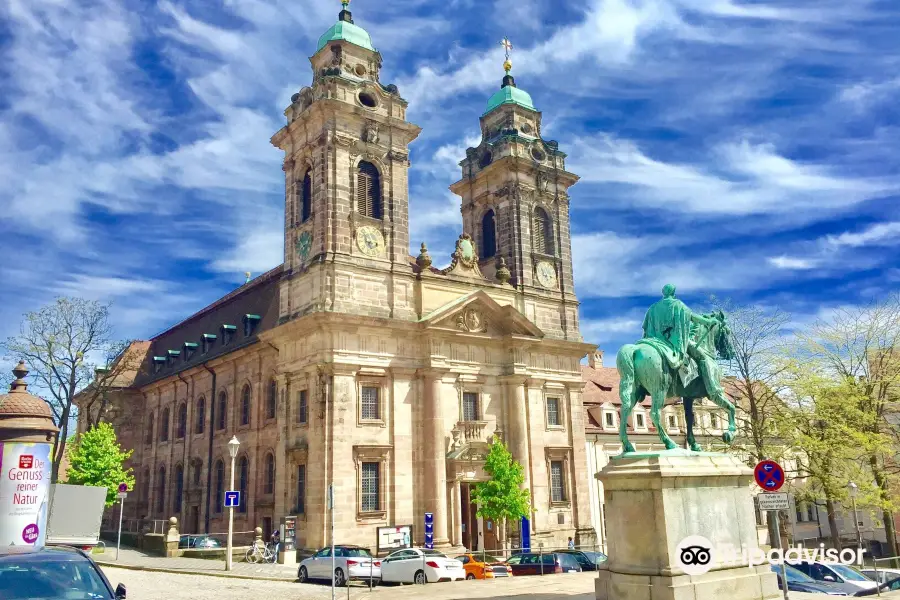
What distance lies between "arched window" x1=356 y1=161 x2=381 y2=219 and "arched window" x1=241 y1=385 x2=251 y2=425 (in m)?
13.3

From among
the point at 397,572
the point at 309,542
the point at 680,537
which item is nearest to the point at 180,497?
the point at 309,542

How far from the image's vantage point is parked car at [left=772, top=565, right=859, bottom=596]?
21.4 metres

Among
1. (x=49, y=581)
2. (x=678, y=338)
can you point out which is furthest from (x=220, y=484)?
(x=49, y=581)

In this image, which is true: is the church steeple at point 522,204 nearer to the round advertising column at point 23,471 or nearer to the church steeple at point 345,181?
the church steeple at point 345,181

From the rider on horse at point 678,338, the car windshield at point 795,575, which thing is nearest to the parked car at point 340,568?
the car windshield at point 795,575

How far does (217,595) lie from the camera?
867 inches

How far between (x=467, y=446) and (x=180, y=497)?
894 inches

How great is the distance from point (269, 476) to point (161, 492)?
18057 millimetres

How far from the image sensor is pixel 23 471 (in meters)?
17.9

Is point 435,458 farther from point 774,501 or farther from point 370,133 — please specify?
point 774,501

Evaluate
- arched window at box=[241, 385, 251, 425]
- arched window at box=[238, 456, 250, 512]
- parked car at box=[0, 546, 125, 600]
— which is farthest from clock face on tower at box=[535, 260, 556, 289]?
parked car at box=[0, 546, 125, 600]

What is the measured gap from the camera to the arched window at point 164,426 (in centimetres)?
5609

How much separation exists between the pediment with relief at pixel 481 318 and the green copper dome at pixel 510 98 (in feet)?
50.0

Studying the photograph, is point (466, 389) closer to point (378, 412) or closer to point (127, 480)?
point (378, 412)
